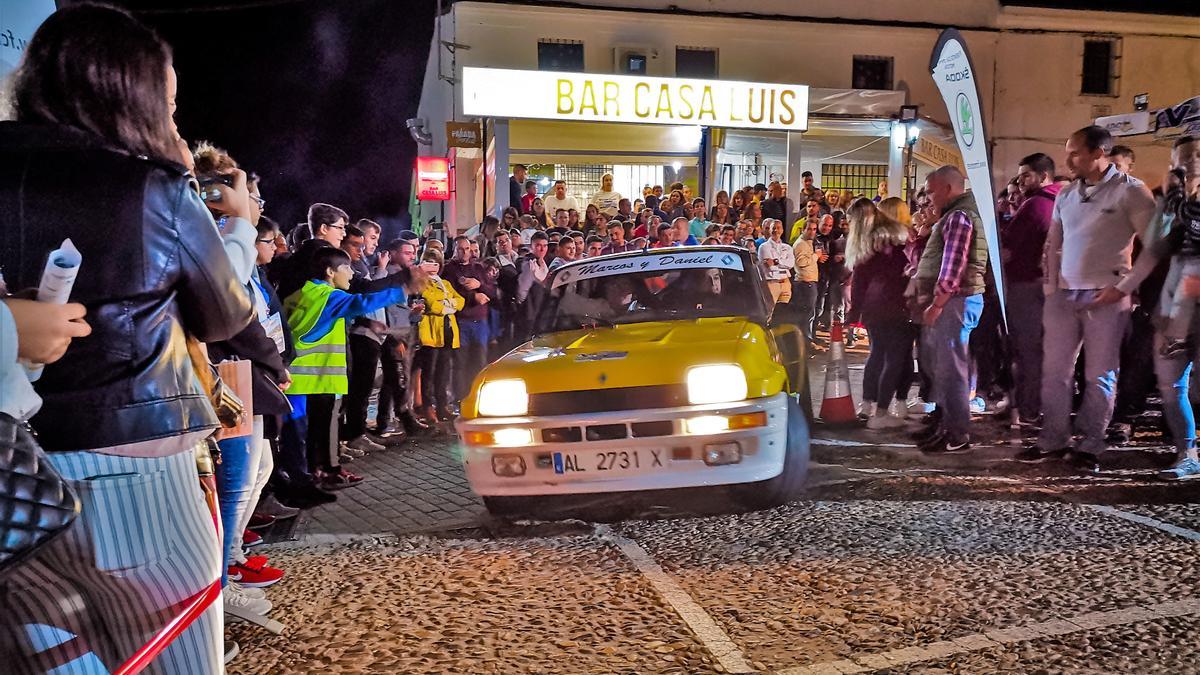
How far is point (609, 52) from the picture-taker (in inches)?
1093

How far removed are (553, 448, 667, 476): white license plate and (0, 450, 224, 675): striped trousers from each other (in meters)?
3.13

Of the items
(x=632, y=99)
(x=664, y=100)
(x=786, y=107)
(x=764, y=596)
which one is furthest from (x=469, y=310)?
(x=786, y=107)

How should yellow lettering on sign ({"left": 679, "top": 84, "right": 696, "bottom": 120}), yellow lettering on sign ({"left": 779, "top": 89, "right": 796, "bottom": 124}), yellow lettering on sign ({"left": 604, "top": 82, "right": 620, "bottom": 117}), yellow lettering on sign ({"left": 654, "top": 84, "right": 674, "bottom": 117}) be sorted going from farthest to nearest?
yellow lettering on sign ({"left": 779, "top": 89, "right": 796, "bottom": 124}), yellow lettering on sign ({"left": 679, "top": 84, "right": 696, "bottom": 120}), yellow lettering on sign ({"left": 654, "top": 84, "right": 674, "bottom": 117}), yellow lettering on sign ({"left": 604, "top": 82, "right": 620, "bottom": 117})

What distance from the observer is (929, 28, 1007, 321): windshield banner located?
659 centimetres

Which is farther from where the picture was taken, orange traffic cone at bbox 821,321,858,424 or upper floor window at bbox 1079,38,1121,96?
upper floor window at bbox 1079,38,1121,96

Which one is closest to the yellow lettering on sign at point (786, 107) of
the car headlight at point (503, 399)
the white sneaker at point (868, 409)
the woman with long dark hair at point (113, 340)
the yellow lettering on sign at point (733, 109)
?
the yellow lettering on sign at point (733, 109)

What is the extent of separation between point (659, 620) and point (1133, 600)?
1969mm

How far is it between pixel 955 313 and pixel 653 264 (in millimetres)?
2456

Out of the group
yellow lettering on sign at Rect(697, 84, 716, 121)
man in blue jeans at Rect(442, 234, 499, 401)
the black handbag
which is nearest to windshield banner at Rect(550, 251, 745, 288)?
man in blue jeans at Rect(442, 234, 499, 401)

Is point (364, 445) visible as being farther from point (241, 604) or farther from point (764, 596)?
point (764, 596)

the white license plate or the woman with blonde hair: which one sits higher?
the woman with blonde hair

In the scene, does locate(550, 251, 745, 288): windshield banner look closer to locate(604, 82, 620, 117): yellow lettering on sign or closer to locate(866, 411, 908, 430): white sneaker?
locate(866, 411, 908, 430): white sneaker

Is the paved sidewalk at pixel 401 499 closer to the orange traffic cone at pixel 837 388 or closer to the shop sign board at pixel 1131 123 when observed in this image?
the orange traffic cone at pixel 837 388

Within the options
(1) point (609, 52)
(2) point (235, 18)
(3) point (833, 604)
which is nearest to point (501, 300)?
(3) point (833, 604)
